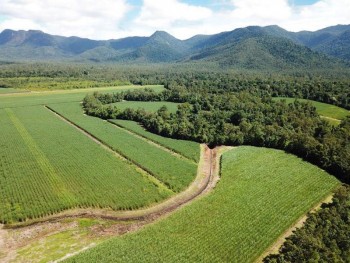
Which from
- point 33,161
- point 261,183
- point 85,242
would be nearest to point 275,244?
point 261,183

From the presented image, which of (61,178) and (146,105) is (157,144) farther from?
(146,105)

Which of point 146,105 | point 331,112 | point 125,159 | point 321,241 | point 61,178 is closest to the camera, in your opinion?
point 321,241

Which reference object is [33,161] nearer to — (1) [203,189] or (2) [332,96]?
(1) [203,189]

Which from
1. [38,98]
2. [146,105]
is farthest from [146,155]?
[38,98]

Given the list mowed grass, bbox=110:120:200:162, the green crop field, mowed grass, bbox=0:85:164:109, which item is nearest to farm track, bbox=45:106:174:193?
mowed grass, bbox=110:120:200:162

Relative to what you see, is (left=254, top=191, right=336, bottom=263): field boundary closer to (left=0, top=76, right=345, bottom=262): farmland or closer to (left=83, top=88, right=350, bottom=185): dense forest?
(left=0, top=76, right=345, bottom=262): farmland

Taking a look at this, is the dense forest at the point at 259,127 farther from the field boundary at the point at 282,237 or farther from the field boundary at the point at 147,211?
the field boundary at the point at 147,211
